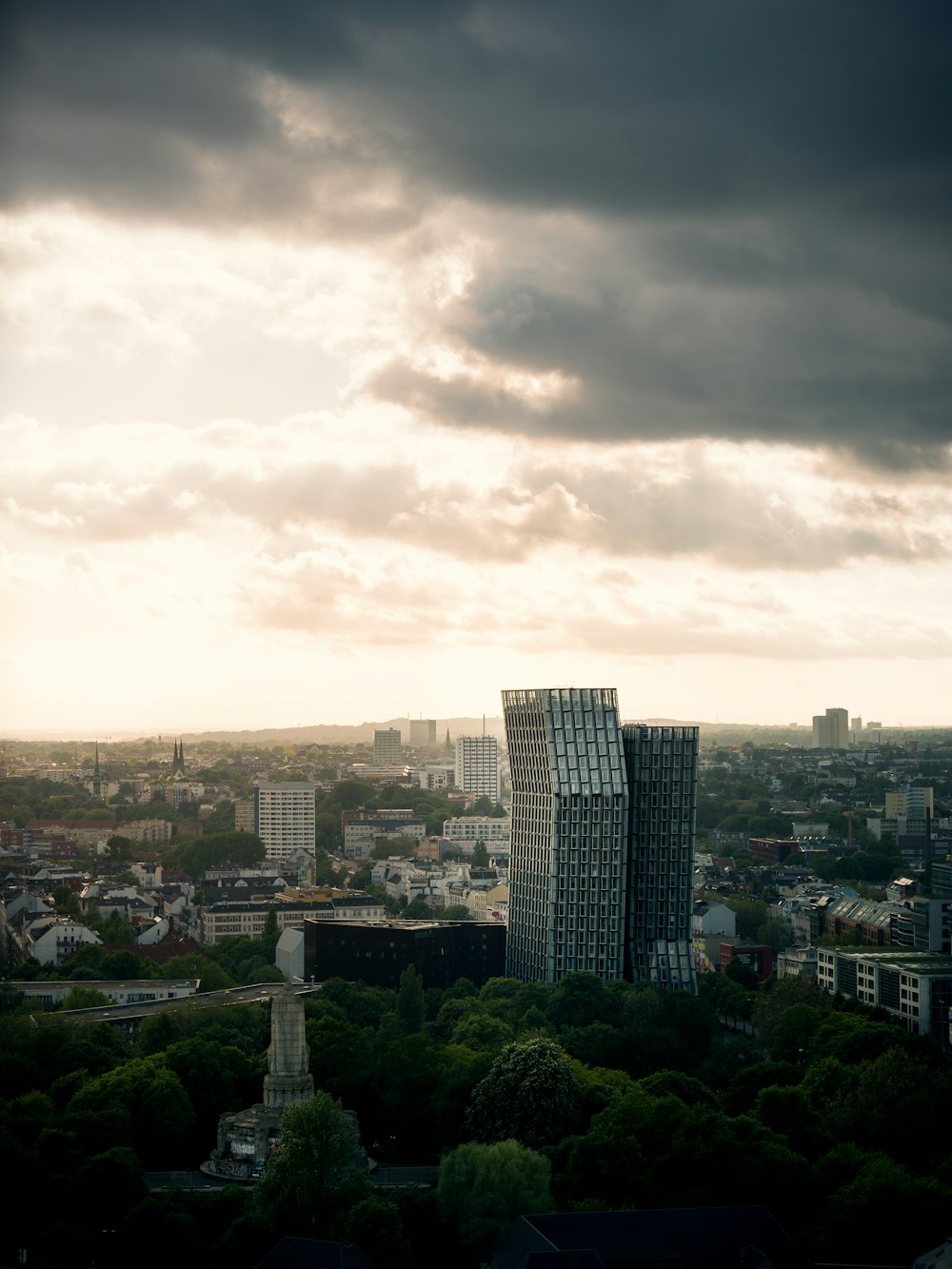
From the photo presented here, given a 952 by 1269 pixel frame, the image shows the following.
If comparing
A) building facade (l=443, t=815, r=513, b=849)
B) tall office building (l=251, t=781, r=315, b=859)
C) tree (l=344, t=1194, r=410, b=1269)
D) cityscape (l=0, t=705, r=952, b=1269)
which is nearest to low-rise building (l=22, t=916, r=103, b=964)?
cityscape (l=0, t=705, r=952, b=1269)

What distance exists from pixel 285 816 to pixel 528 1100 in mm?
125455

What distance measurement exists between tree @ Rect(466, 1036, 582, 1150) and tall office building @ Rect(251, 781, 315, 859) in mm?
118798

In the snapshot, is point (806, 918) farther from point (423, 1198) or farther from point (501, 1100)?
point (423, 1198)

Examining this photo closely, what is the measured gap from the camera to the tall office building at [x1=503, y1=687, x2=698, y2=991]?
80375mm

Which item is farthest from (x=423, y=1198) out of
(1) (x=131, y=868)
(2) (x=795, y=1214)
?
(1) (x=131, y=868)

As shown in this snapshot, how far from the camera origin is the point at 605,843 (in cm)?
8056

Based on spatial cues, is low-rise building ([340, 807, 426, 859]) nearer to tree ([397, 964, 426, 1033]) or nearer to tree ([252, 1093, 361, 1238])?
tree ([397, 964, 426, 1033])

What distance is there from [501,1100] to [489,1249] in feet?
38.1

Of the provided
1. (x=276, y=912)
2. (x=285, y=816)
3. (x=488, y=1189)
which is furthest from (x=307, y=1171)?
(x=285, y=816)

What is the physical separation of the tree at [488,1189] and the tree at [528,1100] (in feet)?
21.3

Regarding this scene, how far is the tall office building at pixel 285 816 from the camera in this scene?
175m

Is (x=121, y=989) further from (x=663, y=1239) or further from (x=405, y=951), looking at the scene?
(x=663, y=1239)

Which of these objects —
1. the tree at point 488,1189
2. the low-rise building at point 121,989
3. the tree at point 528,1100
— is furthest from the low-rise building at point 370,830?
the tree at point 488,1189

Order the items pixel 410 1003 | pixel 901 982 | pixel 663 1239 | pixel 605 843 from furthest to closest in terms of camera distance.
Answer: pixel 605 843 → pixel 901 982 → pixel 410 1003 → pixel 663 1239
